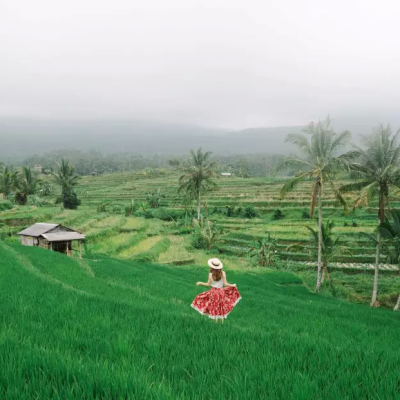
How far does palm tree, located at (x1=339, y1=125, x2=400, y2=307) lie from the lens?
16328 millimetres

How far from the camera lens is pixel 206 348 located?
3371 millimetres

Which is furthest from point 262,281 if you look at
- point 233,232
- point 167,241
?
point 233,232

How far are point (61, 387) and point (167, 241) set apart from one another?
94.8 feet

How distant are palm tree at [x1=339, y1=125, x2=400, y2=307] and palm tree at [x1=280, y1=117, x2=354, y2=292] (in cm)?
81

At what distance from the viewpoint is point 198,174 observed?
4031 centimetres

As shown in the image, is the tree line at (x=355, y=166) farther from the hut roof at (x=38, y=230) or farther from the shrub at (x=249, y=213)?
the shrub at (x=249, y=213)

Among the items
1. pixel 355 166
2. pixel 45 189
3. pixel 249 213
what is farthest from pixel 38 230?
pixel 45 189

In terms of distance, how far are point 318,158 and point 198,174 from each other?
76.2ft

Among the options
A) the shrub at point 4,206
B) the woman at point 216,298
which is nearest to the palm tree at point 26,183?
the shrub at point 4,206

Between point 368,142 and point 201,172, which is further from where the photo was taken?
point 201,172

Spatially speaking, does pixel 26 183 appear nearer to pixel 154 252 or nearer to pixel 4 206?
pixel 4 206

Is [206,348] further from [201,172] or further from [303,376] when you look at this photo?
[201,172]

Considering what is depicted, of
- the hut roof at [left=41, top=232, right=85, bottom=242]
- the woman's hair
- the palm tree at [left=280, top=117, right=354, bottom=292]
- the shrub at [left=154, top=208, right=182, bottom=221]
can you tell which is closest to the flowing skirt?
the woman's hair

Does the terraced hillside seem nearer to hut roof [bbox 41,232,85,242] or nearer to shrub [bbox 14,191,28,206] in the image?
hut roof [bbox 41,232,85,242]
